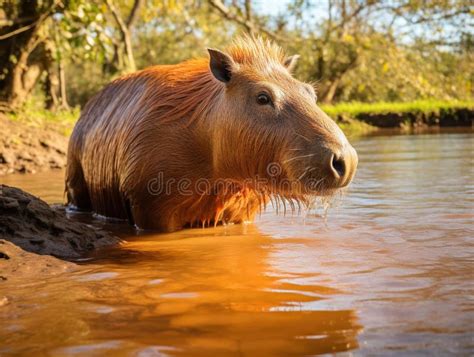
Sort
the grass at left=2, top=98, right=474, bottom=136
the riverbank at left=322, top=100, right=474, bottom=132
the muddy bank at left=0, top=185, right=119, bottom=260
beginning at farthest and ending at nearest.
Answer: the riverbank at left=322, top=100, right=474, bottom=132 → the grass at left=2, top=98, right=474, bottom=136 → the muddy bank at left=0, top=185, right=119, bottom=260

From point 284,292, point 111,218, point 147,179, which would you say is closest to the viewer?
point 284,292

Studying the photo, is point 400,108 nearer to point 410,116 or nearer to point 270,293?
point 410,116

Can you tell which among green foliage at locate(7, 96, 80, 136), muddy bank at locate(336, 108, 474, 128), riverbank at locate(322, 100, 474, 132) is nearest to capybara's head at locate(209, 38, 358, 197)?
green foliage at locate(7, 96, 80, 136)

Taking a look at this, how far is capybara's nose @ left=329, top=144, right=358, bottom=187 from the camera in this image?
3609mm

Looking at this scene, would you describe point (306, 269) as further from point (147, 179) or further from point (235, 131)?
point (147, 179)

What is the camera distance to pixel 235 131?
4.28 metres

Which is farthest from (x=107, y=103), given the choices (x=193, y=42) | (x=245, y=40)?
(x=193, y=42)

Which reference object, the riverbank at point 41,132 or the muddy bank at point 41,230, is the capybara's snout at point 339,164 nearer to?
the muddy bank at point 41,230

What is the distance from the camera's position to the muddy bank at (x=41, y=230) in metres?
3.78

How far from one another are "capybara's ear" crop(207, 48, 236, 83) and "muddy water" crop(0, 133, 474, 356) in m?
0.99

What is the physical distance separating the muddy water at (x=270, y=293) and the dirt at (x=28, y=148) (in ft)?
15.9

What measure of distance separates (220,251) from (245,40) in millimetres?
1573

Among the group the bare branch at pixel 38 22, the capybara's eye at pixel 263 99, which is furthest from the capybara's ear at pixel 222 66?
the bare branch at pixel 38 22

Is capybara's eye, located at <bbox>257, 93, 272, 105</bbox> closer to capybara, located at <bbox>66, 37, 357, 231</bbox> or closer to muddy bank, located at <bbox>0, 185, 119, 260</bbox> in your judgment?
capybara, located at <bbox>66, 37, 357, 231</bbox>
